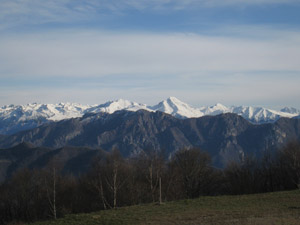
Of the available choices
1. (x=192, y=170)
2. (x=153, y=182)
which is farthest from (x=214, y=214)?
(x=192, y=170)

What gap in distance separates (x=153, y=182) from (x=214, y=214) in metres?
46.2

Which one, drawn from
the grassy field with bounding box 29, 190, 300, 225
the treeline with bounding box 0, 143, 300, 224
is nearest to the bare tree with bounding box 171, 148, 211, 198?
the treeline with bounding box 0, 143, 300, 224

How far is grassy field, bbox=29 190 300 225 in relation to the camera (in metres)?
30.2

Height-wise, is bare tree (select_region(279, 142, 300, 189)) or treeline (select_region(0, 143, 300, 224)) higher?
bare tree (select_region(279, 142, 300, 189))

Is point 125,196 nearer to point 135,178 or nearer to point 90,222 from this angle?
point 135,178

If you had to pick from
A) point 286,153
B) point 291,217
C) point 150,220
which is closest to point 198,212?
point 150,220

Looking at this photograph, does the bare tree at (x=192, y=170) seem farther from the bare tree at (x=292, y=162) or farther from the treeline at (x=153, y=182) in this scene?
the bare tree at (x=292, y=162)

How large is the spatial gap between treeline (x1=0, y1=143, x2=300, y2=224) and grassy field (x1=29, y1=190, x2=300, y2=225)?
2867cm

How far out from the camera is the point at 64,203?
285ft

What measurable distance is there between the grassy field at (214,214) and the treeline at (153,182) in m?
28.7

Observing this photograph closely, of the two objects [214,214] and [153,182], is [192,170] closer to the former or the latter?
[153,182]

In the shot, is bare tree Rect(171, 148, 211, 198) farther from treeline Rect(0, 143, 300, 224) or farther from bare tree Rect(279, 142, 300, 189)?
bare tree Rect(279, 142, 300, 189)

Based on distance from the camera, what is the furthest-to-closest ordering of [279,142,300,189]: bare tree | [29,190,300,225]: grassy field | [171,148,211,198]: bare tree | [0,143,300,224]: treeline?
[171,148,211,198]: bare tree, [0,143,300,224]: treeline, [279,142,300,189]: bare tree, [29,190,300,225]: grassy field

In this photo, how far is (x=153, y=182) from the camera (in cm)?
7981
